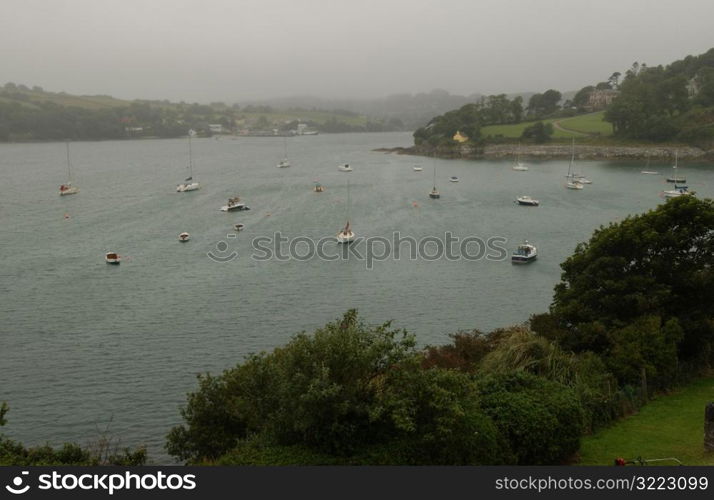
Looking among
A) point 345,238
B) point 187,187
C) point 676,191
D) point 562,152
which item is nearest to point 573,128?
point 562,152

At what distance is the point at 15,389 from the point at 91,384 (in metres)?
3.00

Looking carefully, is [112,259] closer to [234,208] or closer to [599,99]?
[234,208]

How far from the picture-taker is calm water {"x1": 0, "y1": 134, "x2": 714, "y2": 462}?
27453 mm

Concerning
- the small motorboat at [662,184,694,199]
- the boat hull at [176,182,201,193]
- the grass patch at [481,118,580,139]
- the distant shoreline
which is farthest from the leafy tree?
the grass patch at [481,118,580,139]

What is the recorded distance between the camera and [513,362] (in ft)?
62.3

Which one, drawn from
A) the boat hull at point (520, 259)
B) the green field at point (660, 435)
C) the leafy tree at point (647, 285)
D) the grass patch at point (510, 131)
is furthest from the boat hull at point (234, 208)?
the grass patch at point (510, 131)

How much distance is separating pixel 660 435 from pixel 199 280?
32.7 m

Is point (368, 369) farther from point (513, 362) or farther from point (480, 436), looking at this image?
point (513, 362)

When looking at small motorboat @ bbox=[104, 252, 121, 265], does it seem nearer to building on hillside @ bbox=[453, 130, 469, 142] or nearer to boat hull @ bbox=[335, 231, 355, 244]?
boat hull @ bbox=[335, 231, 355, 244]

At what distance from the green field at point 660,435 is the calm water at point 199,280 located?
13.8 metres

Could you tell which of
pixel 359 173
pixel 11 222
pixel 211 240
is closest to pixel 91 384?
pixel 211 240

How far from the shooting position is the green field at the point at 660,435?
49.1ft

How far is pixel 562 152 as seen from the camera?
12850 centimetres

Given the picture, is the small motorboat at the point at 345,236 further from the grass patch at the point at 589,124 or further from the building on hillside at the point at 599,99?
the building on hillside at the point at 599,99
